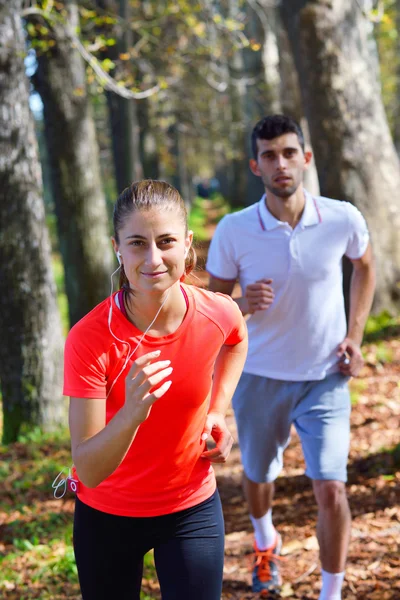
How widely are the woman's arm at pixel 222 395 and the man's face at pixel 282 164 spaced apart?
4.21 ft

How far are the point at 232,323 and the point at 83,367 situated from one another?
2.20 feet

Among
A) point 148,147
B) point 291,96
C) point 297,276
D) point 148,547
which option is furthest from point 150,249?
point 148,147

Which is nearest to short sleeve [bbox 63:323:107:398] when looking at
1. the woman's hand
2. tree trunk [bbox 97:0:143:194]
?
the woman's hand

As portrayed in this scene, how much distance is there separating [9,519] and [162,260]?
3.85m

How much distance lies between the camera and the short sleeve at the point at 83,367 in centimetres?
239

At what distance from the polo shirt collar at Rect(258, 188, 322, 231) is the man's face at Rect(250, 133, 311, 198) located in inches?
4.3

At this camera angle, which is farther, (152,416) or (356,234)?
(356,234)

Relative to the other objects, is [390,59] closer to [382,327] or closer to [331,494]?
[382,327]

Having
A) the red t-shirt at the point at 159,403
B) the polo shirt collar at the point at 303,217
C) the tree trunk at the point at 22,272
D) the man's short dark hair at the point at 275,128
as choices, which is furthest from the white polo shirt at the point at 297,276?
the tree trunk at the point at 22,272

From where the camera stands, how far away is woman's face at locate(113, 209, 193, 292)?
2455 millimetres

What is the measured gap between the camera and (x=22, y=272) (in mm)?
7008

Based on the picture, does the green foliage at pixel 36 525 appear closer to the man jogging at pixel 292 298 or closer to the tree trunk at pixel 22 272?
the tree trunk at pixel 22 272

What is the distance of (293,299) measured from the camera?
13.0 feet

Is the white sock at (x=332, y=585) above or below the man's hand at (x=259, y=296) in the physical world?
below
